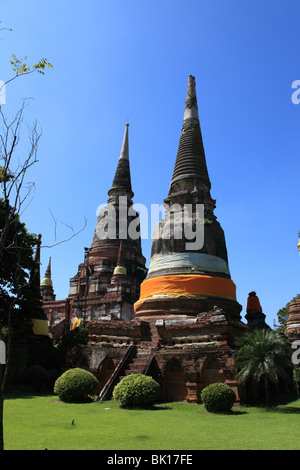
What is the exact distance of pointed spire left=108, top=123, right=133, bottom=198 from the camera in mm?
49031

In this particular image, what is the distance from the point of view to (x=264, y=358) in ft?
51.9

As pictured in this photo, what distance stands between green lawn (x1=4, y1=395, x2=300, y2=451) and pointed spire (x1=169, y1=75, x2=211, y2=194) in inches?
696

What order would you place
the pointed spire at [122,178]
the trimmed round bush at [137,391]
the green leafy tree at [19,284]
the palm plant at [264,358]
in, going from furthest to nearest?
1. the pointed spire at [122,178]
2. the green leafy tree at [19,284]
3. the palm plant at [264,358]
4. the trimmed round bush at [137,391]

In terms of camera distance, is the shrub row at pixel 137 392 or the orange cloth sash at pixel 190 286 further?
the orange cloth sash at pixel 190 286

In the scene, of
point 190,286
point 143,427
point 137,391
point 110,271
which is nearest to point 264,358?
point 137,391

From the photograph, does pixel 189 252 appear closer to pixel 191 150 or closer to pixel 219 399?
pixel 191 150

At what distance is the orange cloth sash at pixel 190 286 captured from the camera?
2367cm

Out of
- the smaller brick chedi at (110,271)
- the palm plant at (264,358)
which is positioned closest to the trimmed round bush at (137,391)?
the palm plant at (264,358)

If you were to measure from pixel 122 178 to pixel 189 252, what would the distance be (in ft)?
87.5

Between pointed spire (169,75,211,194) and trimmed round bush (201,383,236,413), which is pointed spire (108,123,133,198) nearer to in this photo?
pointed spire (169,75,211,194)

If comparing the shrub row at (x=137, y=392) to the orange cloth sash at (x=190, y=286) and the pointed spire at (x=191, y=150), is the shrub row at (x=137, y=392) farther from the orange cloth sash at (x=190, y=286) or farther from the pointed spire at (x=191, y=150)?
the pointed spire at (x=191, y=150)

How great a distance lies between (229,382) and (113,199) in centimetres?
3481

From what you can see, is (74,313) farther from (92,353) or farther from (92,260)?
(92,353)
